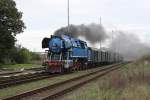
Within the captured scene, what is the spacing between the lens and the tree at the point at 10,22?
5895 centimetres

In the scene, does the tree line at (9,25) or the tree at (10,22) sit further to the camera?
the tree at (10,22)

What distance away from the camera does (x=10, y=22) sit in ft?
200

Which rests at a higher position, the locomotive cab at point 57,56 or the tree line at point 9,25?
the tree line at point 9,25

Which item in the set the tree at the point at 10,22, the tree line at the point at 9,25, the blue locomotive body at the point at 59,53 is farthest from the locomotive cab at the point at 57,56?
the tree at the point at 10,22

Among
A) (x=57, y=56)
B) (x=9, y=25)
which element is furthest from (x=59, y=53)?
(x=9, y=25)

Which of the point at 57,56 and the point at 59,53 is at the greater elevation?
the point at 59,53

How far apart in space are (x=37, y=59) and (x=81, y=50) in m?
54.7

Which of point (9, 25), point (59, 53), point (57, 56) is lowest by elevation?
point (57, 56)

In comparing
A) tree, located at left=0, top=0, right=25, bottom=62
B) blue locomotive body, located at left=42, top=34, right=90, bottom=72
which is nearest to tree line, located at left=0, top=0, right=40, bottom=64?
tree, located at left=0, top=0, right=25, bottom=62

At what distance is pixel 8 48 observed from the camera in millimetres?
59469

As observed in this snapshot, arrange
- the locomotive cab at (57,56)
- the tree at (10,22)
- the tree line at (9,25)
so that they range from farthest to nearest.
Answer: the tree at (10,22) < the tree line at (9,25) < the locomotive cab at (57,56)

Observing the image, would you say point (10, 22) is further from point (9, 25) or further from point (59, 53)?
point (59, 53)

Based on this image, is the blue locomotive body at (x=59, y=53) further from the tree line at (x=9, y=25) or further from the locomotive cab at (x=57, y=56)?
the tree line at (x=9, y=25)

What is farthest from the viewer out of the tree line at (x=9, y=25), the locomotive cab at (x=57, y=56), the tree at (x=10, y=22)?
the tree at (x=10, y=22)
